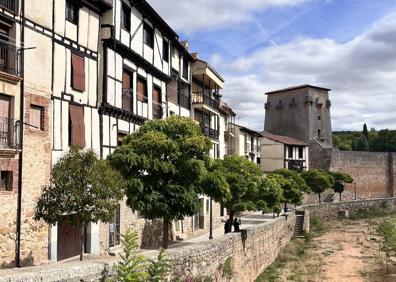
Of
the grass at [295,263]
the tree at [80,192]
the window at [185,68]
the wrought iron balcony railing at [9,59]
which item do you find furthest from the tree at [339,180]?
the wrought iron balcony railing at [9,59]

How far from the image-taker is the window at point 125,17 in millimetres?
20531

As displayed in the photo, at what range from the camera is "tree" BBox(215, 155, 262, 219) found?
22.6 metres

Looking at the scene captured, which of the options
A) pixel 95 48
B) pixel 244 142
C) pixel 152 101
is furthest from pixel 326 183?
pixel 95 48

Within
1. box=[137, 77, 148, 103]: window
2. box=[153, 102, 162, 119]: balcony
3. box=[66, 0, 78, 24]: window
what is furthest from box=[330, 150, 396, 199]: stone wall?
box=[66, 0, 78, 24]: window

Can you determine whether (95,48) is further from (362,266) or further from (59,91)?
(362,266)

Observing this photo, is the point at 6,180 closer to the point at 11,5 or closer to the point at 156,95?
the point at 11,5

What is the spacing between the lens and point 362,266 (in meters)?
28.7

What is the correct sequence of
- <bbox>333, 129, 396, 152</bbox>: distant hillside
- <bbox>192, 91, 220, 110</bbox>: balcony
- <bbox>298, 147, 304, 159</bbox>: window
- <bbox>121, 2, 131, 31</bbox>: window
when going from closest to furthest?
<bbox>121, 2, 131, 31</bbox>: window → <bbox>192, 91, 220, 110</bbox>: balcony → <bbox>298, 147, 304, 159</bbox>: window → <bbox>333, 129, 396, 152</bbox>: distant hillside

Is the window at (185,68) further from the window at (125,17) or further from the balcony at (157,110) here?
the window at (125,17)

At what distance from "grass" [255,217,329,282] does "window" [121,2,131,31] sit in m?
13.0

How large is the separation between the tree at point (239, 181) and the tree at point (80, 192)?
936 cm

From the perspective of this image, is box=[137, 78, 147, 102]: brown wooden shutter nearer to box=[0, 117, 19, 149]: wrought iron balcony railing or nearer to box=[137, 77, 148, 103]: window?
box=[137, 77, 148, 103]: window

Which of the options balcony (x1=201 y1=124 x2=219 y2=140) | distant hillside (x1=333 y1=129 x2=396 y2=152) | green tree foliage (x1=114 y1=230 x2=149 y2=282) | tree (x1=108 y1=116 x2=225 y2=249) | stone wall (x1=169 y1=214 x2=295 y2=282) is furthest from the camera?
distant hillside (x1=333 y1=129 x2=396 y2=152)

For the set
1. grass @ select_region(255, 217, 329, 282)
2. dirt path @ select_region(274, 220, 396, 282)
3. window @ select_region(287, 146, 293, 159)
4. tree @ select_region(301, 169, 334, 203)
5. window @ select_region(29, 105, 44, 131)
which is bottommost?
dirt path @ select_region(274, 220, 396, 282)
